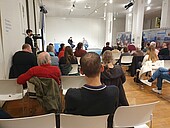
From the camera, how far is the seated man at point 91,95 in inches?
50.1

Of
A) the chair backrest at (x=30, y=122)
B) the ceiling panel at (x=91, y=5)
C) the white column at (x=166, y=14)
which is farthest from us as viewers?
the ceiling panel at (x=91, y=5)

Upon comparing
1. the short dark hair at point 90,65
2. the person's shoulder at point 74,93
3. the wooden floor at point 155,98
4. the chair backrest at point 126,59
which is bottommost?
the wooden floor at point 155,98

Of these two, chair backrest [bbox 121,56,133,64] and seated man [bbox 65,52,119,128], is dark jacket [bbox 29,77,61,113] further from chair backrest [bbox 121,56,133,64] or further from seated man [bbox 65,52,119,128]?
chair backrest [bbox 121,56,133,64]

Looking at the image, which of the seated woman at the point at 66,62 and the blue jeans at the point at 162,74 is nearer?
the blue jeans at the point at 162,74

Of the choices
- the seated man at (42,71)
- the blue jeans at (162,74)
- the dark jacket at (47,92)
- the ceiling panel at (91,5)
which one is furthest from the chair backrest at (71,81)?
the ceiling panel at (91,5)

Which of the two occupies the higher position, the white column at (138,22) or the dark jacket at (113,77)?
the white column at (138,22)

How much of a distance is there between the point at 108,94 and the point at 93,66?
0.25m

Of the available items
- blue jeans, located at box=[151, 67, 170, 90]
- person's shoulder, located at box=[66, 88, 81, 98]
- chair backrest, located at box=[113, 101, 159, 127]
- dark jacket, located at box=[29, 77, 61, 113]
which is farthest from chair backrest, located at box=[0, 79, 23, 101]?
blue jeans, located at box=[151, 67, 170, 90]

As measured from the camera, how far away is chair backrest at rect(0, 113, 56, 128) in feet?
4.04

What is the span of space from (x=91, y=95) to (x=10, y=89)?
1732mm

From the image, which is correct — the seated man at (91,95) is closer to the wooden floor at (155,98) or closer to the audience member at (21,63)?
the wooden floor at (155,98)

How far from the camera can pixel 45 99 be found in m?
2.24

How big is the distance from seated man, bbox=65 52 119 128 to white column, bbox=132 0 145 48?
27.7ft

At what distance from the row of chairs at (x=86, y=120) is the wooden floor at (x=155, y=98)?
4.17 feet
